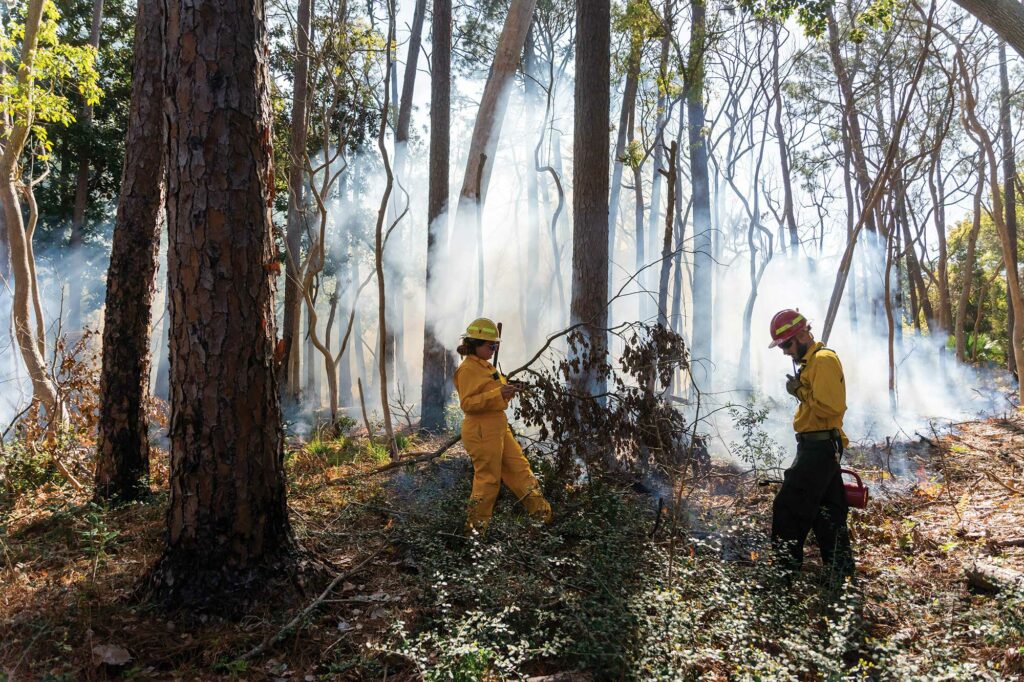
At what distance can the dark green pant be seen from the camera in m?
Result: 4.62

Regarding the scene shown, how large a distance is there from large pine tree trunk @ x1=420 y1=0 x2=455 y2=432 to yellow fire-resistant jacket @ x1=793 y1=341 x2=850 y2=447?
7.20 m

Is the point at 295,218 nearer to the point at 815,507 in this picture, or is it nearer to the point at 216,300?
the point at 216,300

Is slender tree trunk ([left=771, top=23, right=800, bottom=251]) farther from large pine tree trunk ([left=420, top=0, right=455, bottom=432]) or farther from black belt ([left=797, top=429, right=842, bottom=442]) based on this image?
black belt ([left=797, top=429, right=842, bottom=442])

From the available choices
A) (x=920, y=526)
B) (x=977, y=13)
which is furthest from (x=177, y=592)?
(x=977, y=13)

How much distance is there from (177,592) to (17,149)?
7.66 metres

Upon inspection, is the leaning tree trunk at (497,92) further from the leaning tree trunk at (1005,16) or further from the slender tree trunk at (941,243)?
the slender tree trunk at (941,243)

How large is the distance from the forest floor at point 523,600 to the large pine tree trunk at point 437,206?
547 centimetres

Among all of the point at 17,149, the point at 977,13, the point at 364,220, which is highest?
the point at 364,220

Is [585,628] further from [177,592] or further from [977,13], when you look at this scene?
[977,13]

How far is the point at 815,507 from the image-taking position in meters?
4.65

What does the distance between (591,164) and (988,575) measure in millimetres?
5445

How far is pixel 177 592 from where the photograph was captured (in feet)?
11.7

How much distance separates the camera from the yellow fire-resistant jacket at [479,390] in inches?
207

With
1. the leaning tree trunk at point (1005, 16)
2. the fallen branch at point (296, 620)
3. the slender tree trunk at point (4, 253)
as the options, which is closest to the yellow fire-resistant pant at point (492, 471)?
the fallen branch at point (296, 620)
